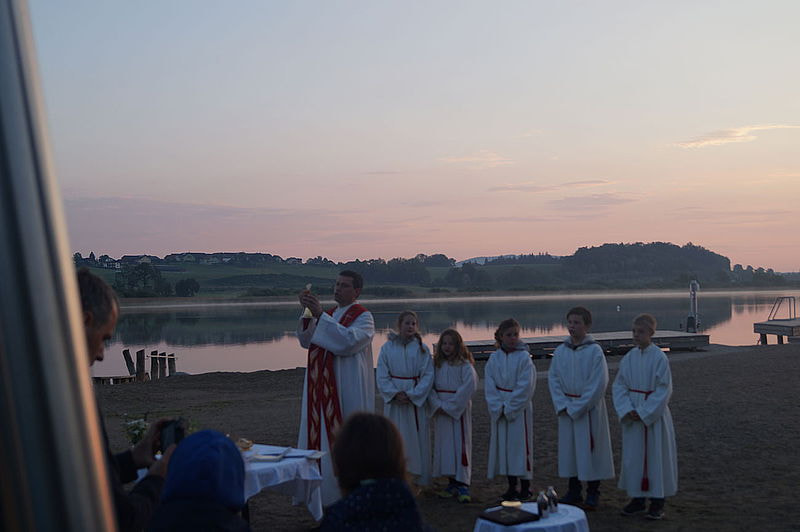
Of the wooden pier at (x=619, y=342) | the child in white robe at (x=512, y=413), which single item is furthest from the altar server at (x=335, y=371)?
the wooden pier at (x=619, y=342)

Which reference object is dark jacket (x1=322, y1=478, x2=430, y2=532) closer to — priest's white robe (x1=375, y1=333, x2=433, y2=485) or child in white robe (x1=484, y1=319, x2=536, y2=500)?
child in white robe (x1=484, y1=319, x2=536, y2=500)

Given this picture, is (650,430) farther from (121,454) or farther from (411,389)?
(121,454)

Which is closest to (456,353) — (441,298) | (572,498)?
(572,498)

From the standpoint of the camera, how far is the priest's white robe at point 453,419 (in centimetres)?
972

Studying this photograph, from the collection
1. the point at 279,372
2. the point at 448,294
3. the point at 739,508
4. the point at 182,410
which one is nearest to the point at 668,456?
the point at 739,508

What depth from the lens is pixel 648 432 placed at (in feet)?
28.2

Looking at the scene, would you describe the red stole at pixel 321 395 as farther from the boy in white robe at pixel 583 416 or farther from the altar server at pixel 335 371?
the boy in white robe at pixel 583 416

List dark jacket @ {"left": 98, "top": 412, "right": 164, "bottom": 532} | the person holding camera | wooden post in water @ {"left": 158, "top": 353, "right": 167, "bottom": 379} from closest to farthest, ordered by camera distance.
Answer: the person holding camera → dark jacket @ {"left": 98, "top": 412, "right": 164, "bottom": 532} → wooden post in water @ {"left": 158, "top": 353, "right": 167, "bottom": 379}

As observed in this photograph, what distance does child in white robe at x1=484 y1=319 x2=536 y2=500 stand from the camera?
9.40 metres

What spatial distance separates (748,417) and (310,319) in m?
9.70

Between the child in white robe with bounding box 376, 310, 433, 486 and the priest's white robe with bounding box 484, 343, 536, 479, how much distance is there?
0.84m

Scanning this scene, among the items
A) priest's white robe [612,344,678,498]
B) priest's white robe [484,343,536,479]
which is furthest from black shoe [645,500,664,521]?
priest's white robe [484,343,536,479]

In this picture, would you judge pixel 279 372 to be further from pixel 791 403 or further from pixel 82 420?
pixel 82 420

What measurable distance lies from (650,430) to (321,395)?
137 inches
